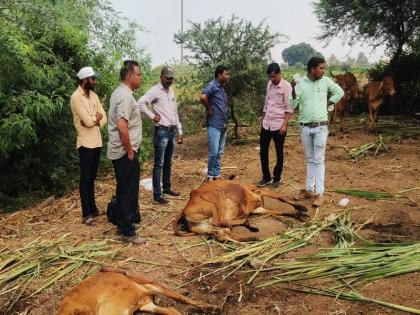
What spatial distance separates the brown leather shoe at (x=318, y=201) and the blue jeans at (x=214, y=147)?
1733 millimetres

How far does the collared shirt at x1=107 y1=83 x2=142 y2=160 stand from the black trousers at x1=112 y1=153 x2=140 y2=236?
110 millimetres

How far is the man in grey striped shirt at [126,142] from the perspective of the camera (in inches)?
184

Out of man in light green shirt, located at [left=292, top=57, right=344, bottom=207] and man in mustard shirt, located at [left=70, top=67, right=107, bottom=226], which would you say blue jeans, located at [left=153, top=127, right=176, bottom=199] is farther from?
man in light green shirt, located at [left=292, top=57, right=344, bottom=207]

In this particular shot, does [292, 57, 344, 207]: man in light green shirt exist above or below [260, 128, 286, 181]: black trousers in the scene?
above

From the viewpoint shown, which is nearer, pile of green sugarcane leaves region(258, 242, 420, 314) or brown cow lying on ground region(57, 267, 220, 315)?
brown cow lying on ground region(57, 267, 220, 315)

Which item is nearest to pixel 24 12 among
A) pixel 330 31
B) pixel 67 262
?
pixel 67 262

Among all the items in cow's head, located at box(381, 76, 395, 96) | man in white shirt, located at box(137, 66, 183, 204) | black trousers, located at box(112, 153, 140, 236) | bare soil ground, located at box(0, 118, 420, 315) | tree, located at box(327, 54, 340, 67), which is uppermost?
tree, located at box(327, 54, 340, 67)

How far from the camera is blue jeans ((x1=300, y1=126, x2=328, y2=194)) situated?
19.1 feet

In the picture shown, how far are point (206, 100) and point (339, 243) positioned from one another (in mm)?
3102

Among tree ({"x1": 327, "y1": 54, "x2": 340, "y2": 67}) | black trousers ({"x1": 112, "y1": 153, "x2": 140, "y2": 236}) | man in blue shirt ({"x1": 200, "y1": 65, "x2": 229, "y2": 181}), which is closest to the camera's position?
black trousers ({"x1": 112, "y1": 153, "x2": 140, "y2": 236})

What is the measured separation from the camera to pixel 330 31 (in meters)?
14.9

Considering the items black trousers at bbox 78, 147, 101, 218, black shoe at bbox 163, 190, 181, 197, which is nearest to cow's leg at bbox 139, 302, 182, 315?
black trousers at bbox 78, 147, 101, 218

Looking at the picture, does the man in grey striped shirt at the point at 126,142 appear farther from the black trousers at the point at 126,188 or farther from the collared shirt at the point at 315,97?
the collared shirt at the point at 315,97

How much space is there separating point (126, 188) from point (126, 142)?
54 centimetres
